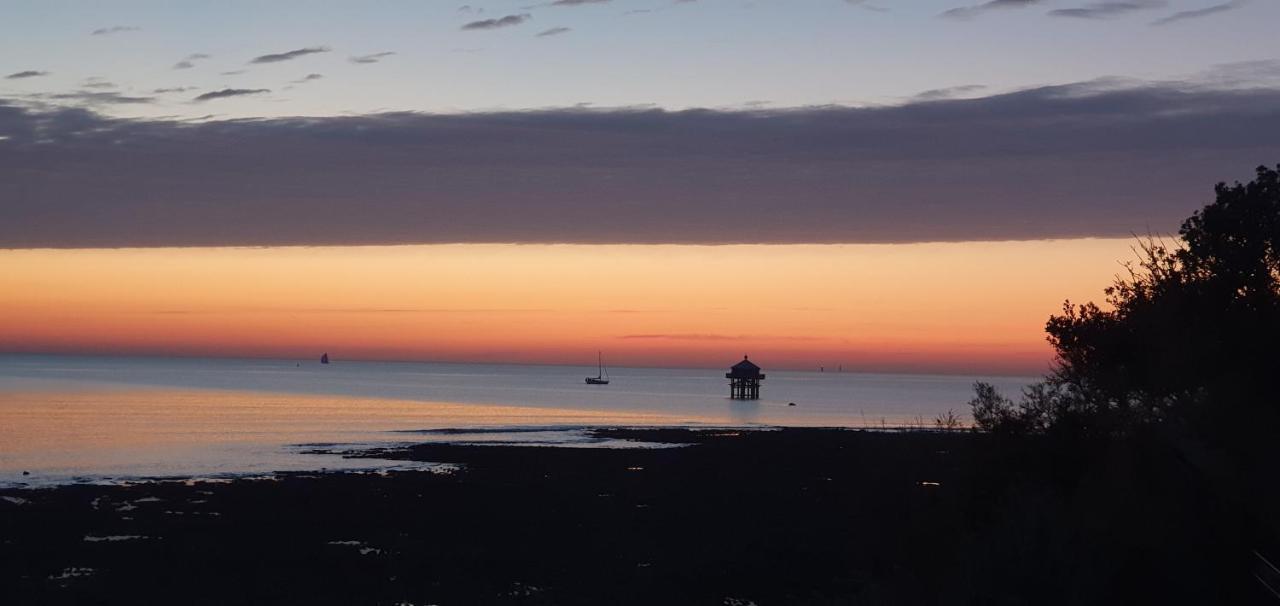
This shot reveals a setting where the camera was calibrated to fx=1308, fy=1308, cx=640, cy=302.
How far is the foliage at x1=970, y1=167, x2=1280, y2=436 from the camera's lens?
21672 millimetres

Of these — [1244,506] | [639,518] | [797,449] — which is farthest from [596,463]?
[1244,506]

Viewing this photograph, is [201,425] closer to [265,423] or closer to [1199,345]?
[265,423]

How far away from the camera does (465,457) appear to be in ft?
170

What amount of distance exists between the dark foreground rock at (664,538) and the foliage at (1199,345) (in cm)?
96

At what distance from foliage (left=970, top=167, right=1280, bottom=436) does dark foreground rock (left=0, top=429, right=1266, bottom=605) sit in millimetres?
964

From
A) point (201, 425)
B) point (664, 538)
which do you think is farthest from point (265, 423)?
point (664, 538)

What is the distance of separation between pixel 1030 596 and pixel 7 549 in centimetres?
2081

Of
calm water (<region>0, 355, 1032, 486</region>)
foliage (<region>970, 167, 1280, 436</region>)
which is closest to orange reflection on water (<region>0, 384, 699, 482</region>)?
calm water (<region>0, 355, 1032, 486</region>)

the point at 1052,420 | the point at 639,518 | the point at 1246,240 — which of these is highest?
Result: the point at 1246,240

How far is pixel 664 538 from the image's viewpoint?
28.9 meters

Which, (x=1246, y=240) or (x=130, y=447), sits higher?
(x=1246, y=240)

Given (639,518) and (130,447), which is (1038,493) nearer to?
(639,518)

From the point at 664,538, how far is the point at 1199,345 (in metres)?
12.0

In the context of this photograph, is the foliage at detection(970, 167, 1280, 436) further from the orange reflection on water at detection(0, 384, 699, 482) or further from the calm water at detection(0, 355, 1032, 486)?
the orange reflection on water at detection(0, 384, 699, 482)
